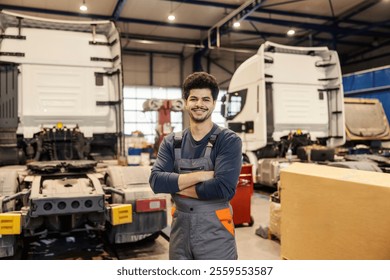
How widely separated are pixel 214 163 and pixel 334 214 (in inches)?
32.0

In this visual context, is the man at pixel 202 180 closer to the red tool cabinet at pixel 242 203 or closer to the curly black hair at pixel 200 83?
the curly black hair at pixel 200 83

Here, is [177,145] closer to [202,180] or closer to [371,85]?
[202,180]

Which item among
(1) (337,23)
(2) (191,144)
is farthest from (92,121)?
(1) (337,23)

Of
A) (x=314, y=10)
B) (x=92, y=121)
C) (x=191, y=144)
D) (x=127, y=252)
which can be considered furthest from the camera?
(x=314, y=10)

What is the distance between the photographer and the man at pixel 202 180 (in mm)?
1866

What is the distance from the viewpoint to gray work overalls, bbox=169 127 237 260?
A: 1.86 m

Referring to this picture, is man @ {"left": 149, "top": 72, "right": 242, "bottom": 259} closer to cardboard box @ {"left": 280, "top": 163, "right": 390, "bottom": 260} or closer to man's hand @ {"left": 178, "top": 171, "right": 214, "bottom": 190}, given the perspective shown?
man's hand @ {"left": 178, "top": 171, "right": 214, "bottom": 190}

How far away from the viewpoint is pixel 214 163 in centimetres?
195

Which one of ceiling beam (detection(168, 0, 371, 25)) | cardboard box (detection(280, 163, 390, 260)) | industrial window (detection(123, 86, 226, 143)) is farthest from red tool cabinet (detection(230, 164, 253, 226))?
industrial window (detection(123, 86, 226, 143))

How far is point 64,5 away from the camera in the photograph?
11.2 meters

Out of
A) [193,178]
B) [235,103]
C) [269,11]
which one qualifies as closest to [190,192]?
[193,178]

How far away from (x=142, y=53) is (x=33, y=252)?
13.5 meters

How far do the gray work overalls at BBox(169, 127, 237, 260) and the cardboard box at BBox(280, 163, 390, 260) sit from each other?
0.65m
